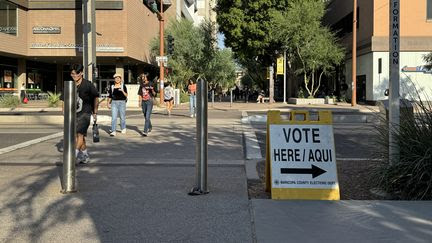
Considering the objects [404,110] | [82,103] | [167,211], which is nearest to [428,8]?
[404,110]

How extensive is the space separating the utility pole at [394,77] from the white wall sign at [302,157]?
2.66 ft

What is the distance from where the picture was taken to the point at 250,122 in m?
18.8

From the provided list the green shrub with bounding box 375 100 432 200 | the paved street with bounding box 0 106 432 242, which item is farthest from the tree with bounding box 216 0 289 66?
the green shrub with bounding box 375 100 432 200

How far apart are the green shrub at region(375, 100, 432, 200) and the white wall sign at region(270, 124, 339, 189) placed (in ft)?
2.51

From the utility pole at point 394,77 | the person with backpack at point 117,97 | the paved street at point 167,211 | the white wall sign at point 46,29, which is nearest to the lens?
the paved street at point 167,211

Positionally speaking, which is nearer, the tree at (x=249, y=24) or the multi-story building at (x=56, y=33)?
the tree at (x=249, y=24)

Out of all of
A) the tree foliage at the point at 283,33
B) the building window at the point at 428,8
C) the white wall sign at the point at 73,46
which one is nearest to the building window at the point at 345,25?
the tree foliage at the point at 283,33

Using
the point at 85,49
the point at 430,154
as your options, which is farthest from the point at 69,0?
the point at 430,154

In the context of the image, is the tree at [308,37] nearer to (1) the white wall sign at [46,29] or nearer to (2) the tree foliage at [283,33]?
(2) the tree foliage at [283,33]

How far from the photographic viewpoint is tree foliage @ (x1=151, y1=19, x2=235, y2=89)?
47219 mm

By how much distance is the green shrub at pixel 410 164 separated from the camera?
20.4ft

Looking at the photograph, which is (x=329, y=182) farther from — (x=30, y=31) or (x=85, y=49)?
(x=30, y=31)

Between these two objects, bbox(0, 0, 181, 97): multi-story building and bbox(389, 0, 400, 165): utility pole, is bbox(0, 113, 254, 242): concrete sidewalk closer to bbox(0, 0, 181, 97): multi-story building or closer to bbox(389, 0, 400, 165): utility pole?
bbox(389, 0, 400, 165): utility pole

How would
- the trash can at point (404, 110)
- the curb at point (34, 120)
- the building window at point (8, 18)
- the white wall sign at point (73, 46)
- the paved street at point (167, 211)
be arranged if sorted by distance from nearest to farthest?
the paved street at point (167, 211)
the trash can at point (404, 110)
the curb at point (34, 120)
the building window at point (8, 18)
the white wall sign at point (73, 46)
